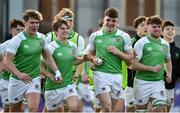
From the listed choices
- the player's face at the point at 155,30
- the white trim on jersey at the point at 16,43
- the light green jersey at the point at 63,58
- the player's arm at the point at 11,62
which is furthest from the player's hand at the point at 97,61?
the white trim on jersey at the point at 16,43

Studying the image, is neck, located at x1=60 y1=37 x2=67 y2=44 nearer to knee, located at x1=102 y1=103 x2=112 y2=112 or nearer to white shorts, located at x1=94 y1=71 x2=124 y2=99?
white shorts, located at x1=94 y1=71 x2=124 y2=99

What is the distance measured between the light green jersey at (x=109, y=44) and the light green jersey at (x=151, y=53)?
0.72ft

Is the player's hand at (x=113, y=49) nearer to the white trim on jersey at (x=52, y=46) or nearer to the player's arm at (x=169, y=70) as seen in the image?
the white trim on jersey at (x=52, y=46)

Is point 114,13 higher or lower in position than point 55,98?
higher

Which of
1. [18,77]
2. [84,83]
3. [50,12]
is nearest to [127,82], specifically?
[84,83]

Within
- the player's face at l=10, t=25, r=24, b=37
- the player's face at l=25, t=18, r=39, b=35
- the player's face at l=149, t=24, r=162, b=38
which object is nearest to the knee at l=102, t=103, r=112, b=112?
the player's face at l=149, t=24, r=162, b=38

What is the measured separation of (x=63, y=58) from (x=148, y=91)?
156 centimetres

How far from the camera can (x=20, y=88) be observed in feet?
49.2

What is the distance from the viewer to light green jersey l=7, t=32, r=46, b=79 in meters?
14.8

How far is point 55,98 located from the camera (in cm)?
1518

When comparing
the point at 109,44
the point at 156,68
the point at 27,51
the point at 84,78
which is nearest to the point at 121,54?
the point at 109,44

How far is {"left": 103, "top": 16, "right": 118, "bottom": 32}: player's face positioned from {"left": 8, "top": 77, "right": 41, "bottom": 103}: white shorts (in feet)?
4.82

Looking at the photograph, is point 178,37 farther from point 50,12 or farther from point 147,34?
point 147,34

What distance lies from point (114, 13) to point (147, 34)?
61.2 inches
